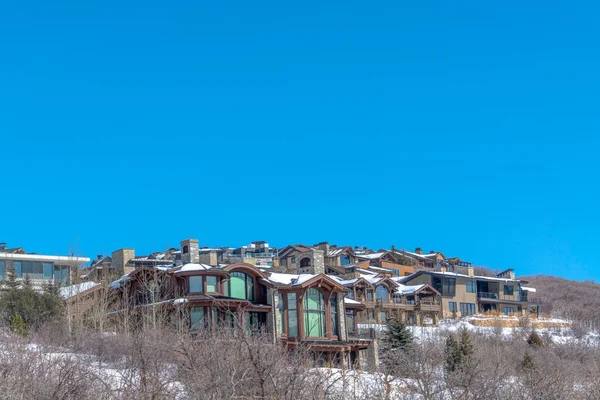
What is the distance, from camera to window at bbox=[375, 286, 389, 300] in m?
64.4

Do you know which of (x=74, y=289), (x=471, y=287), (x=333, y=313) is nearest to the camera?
(x=333, y=313)

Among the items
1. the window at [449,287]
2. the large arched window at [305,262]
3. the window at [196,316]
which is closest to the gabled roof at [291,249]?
the window at [449,287]

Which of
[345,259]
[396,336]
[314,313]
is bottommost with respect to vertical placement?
[396,336]

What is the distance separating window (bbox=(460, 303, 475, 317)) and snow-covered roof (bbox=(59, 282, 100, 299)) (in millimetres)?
38486

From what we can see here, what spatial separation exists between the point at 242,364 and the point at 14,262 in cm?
4435

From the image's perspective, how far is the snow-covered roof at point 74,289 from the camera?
43.3m

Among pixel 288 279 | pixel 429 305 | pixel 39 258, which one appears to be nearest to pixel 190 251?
pixel 288 279

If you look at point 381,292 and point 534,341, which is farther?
point 381,292

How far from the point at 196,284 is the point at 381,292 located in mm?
26652

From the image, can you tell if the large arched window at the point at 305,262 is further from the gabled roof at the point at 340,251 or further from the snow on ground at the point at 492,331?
the gabled roof at the point at 340,251

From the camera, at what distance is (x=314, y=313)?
140ft

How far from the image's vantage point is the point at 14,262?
58.1 m

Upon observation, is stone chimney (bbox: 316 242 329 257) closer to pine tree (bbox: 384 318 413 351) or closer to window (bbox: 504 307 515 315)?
window (bbox: 504 307 515 315)

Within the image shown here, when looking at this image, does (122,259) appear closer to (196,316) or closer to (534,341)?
(196,316)
